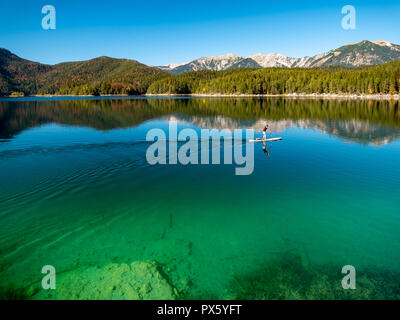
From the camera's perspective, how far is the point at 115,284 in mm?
10898

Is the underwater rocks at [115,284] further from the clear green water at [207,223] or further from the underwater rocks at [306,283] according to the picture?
the underwater rocks at [306,283]

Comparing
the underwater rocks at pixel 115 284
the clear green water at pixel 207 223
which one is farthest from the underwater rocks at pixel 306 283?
the underwater rocks at pixel 115 284

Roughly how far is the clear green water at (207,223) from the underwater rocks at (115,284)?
11cm

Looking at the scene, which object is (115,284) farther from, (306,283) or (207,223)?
(306,283)

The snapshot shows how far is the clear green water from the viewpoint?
11391mm

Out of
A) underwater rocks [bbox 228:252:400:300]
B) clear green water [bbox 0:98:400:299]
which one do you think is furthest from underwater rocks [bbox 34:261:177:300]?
underwater rocks [bbox 228:252:400:300]

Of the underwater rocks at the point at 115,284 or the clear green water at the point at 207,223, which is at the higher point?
the clear green water at the point at 207,223

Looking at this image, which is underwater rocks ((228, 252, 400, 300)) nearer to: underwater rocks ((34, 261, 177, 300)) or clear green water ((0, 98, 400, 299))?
clear green water ((0, 98, 400, 299))

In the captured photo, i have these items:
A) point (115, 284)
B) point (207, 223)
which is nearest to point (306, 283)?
point (207, 223)

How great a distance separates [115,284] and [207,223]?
651 centimetres

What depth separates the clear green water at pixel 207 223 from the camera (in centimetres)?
1139

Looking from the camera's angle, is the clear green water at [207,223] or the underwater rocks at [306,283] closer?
the underwater rocks at [306,283]

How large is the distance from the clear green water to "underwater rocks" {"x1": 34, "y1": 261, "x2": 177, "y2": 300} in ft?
0.37
